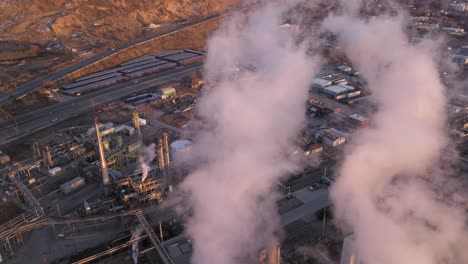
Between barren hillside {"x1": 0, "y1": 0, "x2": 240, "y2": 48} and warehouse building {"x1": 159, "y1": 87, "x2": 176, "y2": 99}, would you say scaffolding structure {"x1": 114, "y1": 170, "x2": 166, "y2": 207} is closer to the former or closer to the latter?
warehouse building {"x1": 159, "y1": 87, "x2": 176, "y2": 99}

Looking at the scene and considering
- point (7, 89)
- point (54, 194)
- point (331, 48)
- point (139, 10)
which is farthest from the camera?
point (139, 10)

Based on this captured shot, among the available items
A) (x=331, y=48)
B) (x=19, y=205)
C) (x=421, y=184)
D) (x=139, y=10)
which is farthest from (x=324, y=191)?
(x=139, y=10)

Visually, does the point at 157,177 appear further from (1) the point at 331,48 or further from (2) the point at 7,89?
(1) the point at 331,48

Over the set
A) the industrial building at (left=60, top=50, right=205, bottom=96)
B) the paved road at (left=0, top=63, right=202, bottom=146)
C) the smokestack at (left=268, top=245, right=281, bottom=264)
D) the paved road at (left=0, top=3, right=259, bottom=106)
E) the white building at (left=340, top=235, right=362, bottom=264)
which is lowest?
the paved road at (left=0, top=63, right=202, bottom=146)

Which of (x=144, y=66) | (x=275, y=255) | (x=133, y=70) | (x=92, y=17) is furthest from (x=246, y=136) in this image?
(x=92, y=17)

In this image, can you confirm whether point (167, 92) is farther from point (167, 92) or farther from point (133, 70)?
point (133, 70)

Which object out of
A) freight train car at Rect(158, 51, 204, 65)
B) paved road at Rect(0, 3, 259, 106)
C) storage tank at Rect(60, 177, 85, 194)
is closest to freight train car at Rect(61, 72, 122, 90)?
paved road at Rect(0, 3, 259, 106)
